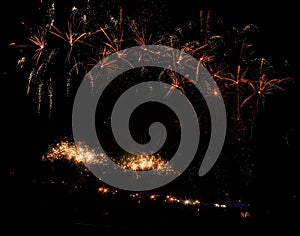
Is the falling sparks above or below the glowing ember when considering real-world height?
below

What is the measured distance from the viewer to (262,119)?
45.4 ft

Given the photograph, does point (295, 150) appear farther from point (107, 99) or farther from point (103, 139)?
point (103, 139)

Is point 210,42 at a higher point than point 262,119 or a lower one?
higher

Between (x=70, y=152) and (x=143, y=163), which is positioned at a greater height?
(x=70, y=152)

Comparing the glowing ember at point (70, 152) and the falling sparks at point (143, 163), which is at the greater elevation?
the glowing ember at point (70, 152)

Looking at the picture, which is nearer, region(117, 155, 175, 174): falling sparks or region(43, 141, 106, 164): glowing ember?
region(117, 155, 175, 174): falling sparks

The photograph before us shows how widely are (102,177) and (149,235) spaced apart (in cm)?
2308

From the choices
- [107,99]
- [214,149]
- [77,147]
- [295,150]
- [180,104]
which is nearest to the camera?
[295,150]

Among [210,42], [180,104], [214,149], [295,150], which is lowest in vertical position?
[295,150]

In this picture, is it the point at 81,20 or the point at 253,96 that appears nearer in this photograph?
the point at 81,20

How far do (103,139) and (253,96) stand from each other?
13580mm

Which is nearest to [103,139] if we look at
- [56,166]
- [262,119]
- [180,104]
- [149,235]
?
[56,166]

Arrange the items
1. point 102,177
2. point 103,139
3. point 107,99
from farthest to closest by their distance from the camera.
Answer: point 102,177 < point 103,139 < point 107,99

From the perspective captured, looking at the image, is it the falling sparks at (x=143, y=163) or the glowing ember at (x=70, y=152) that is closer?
the falling sparks at (x=143, y=163)
